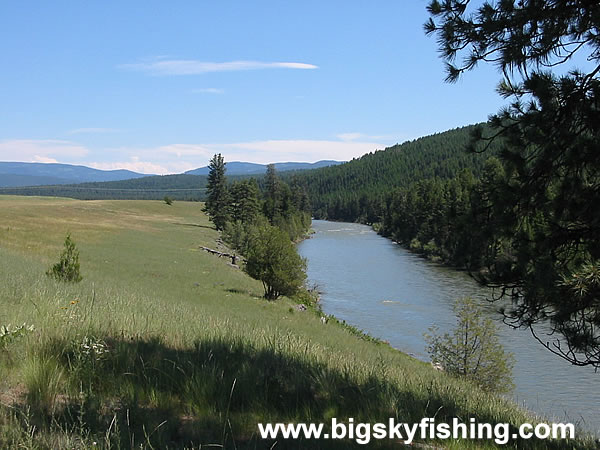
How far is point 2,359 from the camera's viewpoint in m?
4.54

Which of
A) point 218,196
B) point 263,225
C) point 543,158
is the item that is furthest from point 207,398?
point 218,196

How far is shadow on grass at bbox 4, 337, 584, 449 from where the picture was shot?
373 cm

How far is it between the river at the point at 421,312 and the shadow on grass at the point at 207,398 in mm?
3044

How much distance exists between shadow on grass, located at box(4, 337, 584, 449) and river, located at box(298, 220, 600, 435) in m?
3.04

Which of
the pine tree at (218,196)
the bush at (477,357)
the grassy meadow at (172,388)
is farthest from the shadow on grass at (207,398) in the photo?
the pine tree at (218,196)

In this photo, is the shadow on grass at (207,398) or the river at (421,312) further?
the river at (421,312)

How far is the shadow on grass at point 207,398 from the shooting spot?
3734 millimetres

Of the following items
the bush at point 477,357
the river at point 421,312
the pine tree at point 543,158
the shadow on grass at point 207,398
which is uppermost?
the pine tree at point 543,158

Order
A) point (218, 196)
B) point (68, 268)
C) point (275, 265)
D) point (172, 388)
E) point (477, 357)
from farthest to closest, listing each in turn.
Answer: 1. point (218, 196)
2. point (275, 265)
3. point (477, 357)
4. point (68, 268)
5. point (172, 388)

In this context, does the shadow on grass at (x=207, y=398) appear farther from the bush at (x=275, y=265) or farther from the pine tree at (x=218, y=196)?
the pine tree at (x=218, y=196)

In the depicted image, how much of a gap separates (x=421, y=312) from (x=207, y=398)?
26.5 meters

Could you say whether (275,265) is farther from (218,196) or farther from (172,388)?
(218,196)

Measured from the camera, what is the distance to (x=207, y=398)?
175 inches

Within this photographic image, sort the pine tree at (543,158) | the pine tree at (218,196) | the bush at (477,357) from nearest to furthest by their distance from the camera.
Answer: the pine tree at (543,158), the bush at (477,357), the pine tree at (218,196)
